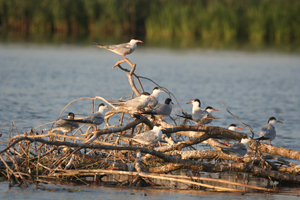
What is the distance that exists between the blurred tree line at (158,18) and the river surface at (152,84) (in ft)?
13.9

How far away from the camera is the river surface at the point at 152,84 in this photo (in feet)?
38.3

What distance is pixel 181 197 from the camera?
6754mm

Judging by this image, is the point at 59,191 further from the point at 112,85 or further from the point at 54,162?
the point at 112,85

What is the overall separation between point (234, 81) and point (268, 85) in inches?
66.7

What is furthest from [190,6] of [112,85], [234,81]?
[112,85]

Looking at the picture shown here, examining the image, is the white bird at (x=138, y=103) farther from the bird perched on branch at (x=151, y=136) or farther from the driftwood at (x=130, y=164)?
the bird perched on branch at (x=151, y=136)

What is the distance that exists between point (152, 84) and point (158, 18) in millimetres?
18172

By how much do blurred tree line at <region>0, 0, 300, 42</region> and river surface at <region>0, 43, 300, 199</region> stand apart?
13.9 feet

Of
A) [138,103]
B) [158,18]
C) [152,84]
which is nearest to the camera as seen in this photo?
[138,103]

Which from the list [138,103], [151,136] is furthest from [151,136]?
[138,103]

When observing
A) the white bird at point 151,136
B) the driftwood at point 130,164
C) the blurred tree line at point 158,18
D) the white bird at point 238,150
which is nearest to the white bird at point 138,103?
the driftwood at point 130,164

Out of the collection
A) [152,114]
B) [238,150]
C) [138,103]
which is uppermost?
[138,103]

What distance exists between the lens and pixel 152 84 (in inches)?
832

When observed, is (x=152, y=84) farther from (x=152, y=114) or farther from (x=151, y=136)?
(x=151, y=136)
